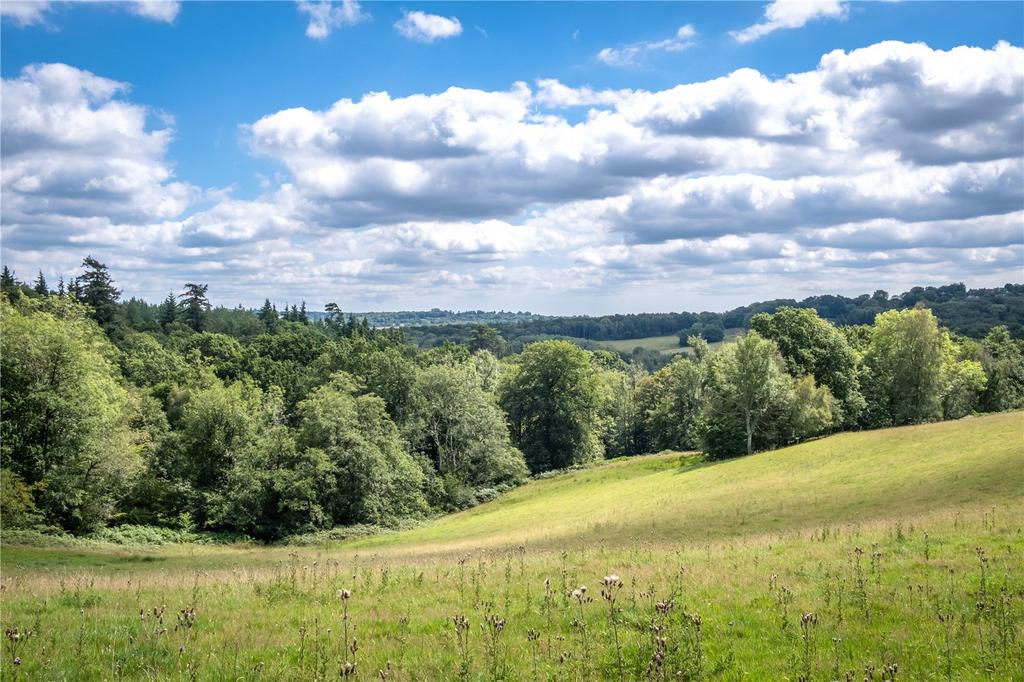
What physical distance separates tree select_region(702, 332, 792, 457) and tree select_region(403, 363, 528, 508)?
22.1m

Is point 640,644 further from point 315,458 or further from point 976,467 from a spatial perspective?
point 315,458

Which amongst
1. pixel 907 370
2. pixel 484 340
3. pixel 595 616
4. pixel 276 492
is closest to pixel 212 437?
pixel 276 492

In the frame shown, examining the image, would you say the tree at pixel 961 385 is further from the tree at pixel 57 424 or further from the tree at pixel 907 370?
the tree at pixel 57 424

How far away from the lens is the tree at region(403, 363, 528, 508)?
70625 mm

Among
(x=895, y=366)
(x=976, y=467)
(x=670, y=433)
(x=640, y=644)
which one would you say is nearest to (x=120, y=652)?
(x=640, y=644)

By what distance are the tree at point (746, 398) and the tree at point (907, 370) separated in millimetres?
18617

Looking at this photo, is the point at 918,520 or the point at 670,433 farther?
the point at 670,433

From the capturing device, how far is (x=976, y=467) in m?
32.0

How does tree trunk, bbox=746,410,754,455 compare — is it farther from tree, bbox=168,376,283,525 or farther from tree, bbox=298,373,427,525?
tree, bbox=168,376,283,525

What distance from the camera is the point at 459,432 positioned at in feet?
235

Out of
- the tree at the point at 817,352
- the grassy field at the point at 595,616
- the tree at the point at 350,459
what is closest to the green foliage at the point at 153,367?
the tree at the point at 350,459

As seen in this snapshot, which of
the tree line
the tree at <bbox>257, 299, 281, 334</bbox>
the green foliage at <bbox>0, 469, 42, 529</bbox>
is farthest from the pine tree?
the green foliage at <bbox>0, 469, 42, 529</bbox>

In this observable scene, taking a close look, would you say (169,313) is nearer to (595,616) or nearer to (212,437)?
(212,437)

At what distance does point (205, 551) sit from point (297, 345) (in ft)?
217
